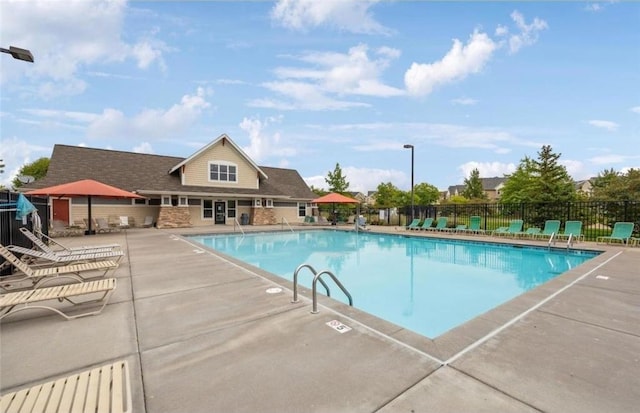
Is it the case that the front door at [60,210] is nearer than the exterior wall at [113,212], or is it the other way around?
the exterior wall at [113,212]

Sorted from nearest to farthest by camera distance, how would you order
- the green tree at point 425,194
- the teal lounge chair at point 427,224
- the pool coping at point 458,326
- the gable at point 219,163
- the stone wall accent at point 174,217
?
1. the pool coping at point 458,326
2. the teal lounge chair at point 427,224
3. the stone wall accent at point 174,217
4. the gable at point 219,163
5. the green tree at point 425,194

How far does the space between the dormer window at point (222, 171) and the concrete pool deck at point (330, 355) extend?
18.5m

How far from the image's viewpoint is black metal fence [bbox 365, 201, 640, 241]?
13.4 meters

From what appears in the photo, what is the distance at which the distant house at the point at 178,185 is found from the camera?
60.9ft

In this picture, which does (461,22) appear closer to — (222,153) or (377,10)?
(377,10)

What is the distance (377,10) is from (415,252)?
33.3ft

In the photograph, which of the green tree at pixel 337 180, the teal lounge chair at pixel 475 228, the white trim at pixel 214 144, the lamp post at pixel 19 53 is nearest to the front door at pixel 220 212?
the white trim at pixel 214 144

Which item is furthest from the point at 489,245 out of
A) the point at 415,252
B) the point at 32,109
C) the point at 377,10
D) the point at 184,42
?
the point at 32,109

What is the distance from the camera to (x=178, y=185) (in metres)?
20.6

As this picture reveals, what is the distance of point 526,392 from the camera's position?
238 centimetres

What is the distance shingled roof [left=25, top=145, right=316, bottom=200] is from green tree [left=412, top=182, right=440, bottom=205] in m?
36.7

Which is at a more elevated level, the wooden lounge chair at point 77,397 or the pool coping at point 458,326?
the wooden lounge chair at point 77,397

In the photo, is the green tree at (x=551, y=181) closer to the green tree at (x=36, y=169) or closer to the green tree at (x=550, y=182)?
the green tree at (x=550, y=182)

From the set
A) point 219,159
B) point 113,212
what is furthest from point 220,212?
point 113,212
